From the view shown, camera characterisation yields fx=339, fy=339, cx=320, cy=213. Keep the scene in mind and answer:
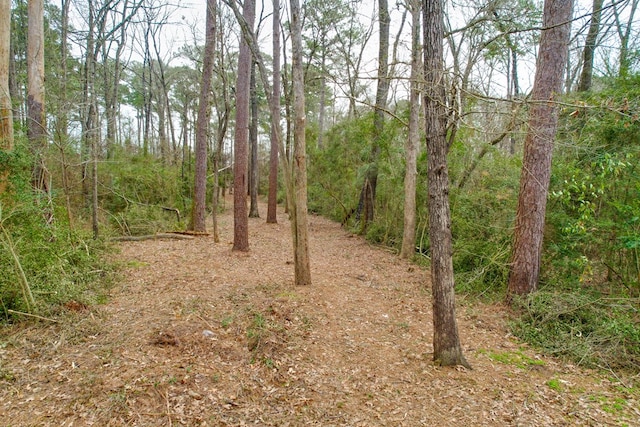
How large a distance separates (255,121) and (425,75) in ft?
44.5

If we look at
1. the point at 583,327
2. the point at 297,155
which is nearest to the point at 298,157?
the point at 297,155

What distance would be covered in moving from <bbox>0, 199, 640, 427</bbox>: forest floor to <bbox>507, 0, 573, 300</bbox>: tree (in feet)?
2.35

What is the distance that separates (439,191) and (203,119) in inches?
302

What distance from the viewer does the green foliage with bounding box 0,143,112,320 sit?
12.1 feet

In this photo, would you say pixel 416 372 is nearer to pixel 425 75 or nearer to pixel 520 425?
pixel 520 425

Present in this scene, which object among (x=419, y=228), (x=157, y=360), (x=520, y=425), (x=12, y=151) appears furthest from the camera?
(x=419, y=228)

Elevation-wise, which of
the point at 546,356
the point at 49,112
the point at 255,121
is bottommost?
the point at 546,356

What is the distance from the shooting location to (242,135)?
299 inches

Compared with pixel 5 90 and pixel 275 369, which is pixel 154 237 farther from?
pixel 275 369

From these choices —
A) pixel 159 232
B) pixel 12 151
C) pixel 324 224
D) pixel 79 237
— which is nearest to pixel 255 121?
pixel 324 224

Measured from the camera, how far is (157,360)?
10.7ft

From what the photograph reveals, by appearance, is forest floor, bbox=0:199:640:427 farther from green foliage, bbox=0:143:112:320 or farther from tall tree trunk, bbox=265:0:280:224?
tall tree trunk, bbox=265:0:280:224

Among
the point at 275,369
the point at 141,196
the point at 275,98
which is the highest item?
the point at 275,98

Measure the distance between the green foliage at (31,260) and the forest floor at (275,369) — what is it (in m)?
0.27
